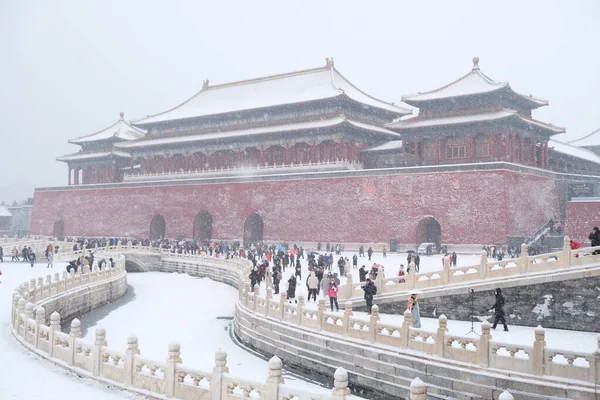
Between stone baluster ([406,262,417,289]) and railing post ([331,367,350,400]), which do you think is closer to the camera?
railing post ([331,367,350,400])

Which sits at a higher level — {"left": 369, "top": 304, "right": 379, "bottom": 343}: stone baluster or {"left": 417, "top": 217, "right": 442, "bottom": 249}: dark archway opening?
{"left": 417, "top": 217, "right": 442, "bottom": 249}: dark archway opening

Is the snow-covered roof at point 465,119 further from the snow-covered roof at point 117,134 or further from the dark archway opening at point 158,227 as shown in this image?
the snow-covered roof at point 117,134

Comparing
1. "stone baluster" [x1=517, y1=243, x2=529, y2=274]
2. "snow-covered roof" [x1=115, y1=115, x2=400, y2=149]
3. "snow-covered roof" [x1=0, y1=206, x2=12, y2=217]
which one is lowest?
"stone baluster" [x1=517, y1=243, x2=529, y2=274]

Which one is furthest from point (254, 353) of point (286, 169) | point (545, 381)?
point (286, 169)

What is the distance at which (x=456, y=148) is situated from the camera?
3419 centimetres

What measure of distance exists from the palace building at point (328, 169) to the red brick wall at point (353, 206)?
0.22 ft

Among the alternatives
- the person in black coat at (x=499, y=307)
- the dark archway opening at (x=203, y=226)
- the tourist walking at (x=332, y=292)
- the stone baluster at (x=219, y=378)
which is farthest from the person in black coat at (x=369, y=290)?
the dark archway opening at (x=203, y=226)

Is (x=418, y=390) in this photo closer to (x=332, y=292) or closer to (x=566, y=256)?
(x=332, y=292)

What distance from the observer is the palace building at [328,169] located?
1251 inches

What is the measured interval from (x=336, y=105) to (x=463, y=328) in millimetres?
24656

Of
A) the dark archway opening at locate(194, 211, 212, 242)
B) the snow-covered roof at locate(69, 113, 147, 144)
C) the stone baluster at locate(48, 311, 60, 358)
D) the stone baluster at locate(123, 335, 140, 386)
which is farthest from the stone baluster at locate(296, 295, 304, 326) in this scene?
the snow-covered roof at locate(69, 113, 147, 144)

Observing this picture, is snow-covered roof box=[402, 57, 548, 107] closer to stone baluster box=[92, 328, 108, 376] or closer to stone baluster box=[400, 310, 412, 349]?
stone baluster box=[400, 310, 412, 349]

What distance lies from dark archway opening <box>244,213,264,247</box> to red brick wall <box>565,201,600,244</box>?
18565 millimetres

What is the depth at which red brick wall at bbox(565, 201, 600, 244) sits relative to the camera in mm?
27781
